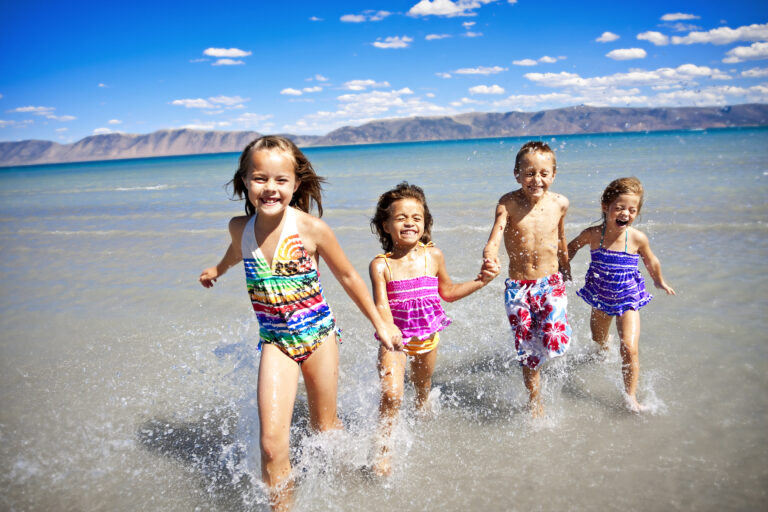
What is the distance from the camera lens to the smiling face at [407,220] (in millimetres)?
2949

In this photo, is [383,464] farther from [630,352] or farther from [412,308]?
[630,352]

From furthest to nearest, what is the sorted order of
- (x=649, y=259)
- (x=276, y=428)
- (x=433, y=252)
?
(x=649, y=259)
(x=433, y=252)
(x=276, y=428)

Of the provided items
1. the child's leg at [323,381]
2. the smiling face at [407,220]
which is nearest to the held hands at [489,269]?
the smiling face at [407,220]

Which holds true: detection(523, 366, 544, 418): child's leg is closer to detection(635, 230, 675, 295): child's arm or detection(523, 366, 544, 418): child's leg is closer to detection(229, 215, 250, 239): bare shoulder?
detection(635, 230, 675, 295): child's arm

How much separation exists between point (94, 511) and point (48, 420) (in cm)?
123

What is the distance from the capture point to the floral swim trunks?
3.17 meters

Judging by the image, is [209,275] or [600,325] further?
[600,325]

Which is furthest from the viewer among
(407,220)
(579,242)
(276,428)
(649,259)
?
(579,242)

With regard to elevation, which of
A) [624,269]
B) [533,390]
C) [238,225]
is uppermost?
[238,225]

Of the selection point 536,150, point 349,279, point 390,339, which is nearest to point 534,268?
point 536,150

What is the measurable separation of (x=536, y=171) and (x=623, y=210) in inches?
29.7

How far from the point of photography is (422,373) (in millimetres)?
3150

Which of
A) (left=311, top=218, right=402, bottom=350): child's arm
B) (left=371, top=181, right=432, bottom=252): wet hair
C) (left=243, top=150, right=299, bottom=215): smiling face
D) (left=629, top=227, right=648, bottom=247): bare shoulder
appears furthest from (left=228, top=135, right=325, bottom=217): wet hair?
(left=629, top=227, right=648, bottom=247): bare shoulder

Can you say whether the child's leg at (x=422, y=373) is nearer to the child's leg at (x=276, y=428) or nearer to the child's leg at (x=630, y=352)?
the child's leg at (x=276, y=428)
